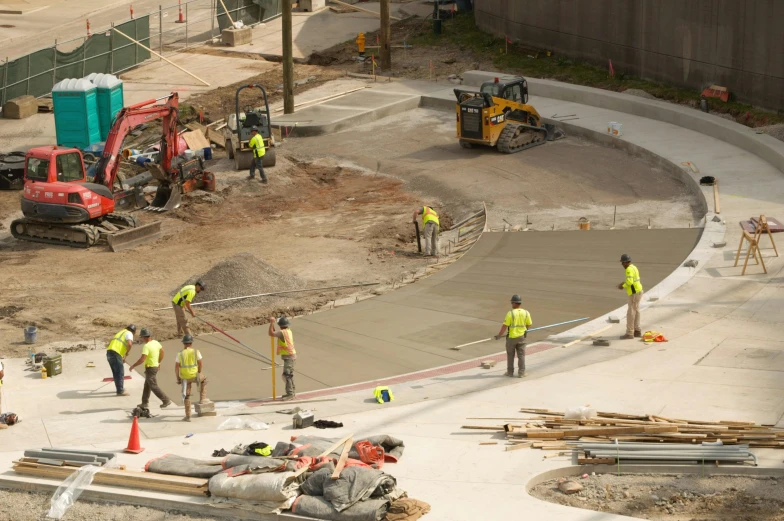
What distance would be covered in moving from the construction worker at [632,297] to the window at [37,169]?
1534 centimetres

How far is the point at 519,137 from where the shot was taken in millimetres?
35156

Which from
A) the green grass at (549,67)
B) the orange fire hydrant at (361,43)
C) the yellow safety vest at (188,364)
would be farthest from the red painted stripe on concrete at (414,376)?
the orange fire hydrant at (361,43)

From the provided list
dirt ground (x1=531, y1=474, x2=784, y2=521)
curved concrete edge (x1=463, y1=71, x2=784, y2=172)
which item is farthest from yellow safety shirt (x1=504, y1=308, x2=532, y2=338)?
curved concrete edge (x1=463, y1=71, x2=784, y2=172)

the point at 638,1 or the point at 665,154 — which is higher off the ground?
the point at 638,1

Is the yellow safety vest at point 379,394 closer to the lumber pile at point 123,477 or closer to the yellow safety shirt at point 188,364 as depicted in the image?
the yellow safety shirt at point 188,364

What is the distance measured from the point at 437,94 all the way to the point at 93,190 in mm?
16336

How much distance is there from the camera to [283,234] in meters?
28.7

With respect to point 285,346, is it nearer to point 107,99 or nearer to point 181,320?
point 181,320

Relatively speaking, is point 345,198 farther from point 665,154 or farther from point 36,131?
point 36,131

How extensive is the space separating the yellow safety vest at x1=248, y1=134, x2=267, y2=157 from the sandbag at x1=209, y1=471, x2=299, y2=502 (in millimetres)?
19179

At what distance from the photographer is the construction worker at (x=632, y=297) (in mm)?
19812

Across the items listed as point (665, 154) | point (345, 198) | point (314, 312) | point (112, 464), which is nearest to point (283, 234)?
point (345, 198)

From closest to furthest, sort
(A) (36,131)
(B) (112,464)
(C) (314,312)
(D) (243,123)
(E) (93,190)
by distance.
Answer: (B) (112,464), (C) (314,312), (E) (93,190), (D) (243,123), (A) (36,131)

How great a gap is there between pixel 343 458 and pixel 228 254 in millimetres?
13429
